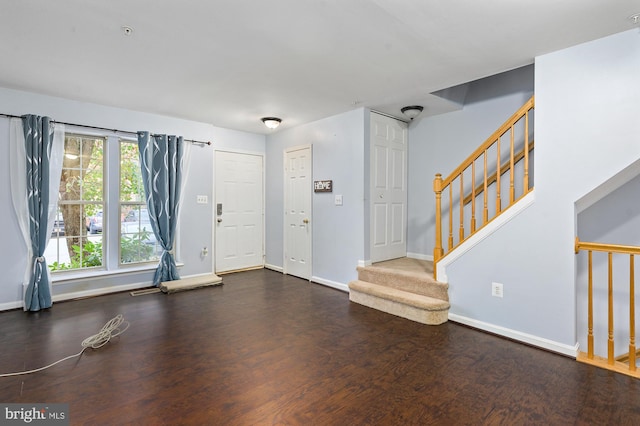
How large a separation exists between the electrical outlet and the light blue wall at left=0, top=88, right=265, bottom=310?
4.10 metres

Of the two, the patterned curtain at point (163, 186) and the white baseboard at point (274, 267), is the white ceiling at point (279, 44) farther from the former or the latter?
the white baseboard at point (274, 267)

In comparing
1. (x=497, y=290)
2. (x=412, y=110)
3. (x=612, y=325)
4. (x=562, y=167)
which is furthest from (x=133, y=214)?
(x=612, y=325)

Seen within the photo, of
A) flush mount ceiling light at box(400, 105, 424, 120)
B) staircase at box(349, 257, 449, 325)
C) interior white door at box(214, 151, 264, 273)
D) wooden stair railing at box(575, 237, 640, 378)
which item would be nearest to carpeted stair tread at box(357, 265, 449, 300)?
staircase at box(349, 257, 449, 325)

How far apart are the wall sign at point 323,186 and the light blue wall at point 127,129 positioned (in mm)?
1589

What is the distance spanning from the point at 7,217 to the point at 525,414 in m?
5.25

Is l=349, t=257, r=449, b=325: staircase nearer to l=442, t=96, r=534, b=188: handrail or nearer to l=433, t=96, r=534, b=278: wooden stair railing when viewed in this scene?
l=433, t=96, r=534, b=278: wooden stair railing

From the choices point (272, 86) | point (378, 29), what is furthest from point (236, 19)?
point (272, 86)

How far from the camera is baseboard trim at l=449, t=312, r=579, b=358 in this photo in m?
2.71

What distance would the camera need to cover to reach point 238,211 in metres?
5.79

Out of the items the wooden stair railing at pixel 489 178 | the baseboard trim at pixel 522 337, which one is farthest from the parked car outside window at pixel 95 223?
the baseboard trim at pixel 522 337

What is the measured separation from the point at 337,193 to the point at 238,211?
201 centimetres

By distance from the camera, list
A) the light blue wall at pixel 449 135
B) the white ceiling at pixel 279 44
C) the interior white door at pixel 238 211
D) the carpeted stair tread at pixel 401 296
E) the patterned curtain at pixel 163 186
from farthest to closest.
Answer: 1. the interior white door at pixel 238 211
2. the patterned curtain at pixel 163 186
3. the light blue wall at pixel 449 135
4. the carpeted stair tread at pixel 401 296
5. the white ceiling at pixel 279 44

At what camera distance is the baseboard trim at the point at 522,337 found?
2.71m

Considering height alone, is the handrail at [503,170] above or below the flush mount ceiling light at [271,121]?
below
